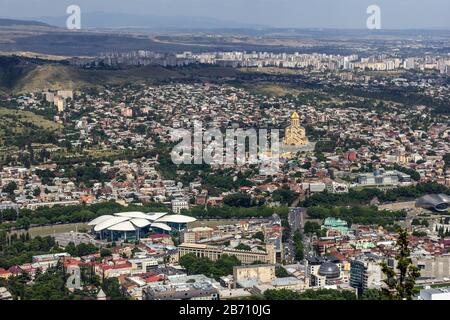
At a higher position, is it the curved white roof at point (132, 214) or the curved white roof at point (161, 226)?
the curved white roof at point (132, 214)

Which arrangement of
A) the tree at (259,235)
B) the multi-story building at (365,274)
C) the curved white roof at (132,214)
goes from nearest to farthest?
the multi-story building at (365,274)
the tree at (259,235)
the curved white roof at (132,214)

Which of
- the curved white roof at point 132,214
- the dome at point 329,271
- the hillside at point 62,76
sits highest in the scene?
the hillside at point 62,76

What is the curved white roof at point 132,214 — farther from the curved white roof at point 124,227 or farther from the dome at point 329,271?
the dome at point 329,271

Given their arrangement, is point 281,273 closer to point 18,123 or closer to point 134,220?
point 134,220

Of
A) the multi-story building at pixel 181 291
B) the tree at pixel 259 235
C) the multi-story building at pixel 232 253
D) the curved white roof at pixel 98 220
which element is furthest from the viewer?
the curved white roof at pixel 98 220

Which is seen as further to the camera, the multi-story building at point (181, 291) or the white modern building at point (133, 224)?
the white modern building at point (133, 224)

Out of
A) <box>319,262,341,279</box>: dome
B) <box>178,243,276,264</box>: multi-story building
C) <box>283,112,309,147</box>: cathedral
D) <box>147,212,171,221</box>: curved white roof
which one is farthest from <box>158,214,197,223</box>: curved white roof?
<box>283,112,309,147</box>: cathedral

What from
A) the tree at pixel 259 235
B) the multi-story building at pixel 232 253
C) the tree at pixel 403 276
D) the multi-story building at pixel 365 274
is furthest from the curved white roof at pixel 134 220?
the tree at pixel 403 276
